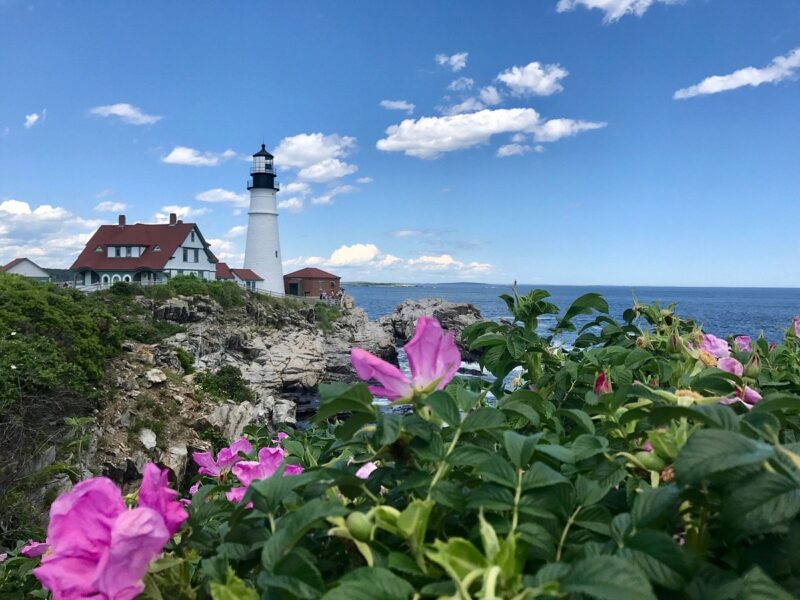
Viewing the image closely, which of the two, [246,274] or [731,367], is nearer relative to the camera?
[731,367]

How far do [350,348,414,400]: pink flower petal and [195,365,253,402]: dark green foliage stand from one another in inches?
556

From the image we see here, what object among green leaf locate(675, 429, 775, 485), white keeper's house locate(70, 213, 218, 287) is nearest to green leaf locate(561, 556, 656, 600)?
green leaf locate(675, 429, 775, 485)

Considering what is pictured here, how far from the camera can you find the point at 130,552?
731mm

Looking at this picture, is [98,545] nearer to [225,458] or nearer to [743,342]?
[225,458]

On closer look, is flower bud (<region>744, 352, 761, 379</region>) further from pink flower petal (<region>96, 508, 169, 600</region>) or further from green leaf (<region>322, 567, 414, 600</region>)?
pink flower petal (<region>96, 508, 169, 600</region>)

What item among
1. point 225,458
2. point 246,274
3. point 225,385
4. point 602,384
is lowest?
point 225,385

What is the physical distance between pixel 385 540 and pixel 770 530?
1.47 ft

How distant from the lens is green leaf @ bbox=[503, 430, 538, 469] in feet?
2.56

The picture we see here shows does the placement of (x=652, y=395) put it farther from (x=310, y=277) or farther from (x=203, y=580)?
(x=310, y=277)

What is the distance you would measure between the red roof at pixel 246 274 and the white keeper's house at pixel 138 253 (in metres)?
3.47

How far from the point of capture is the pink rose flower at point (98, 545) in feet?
2.38

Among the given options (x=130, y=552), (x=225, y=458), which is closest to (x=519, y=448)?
(x=130, y=552)

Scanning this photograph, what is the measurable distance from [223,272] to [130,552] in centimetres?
4349

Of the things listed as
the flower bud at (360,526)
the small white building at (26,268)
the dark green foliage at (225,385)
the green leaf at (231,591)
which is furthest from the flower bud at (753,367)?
the small white building at (26,268)
